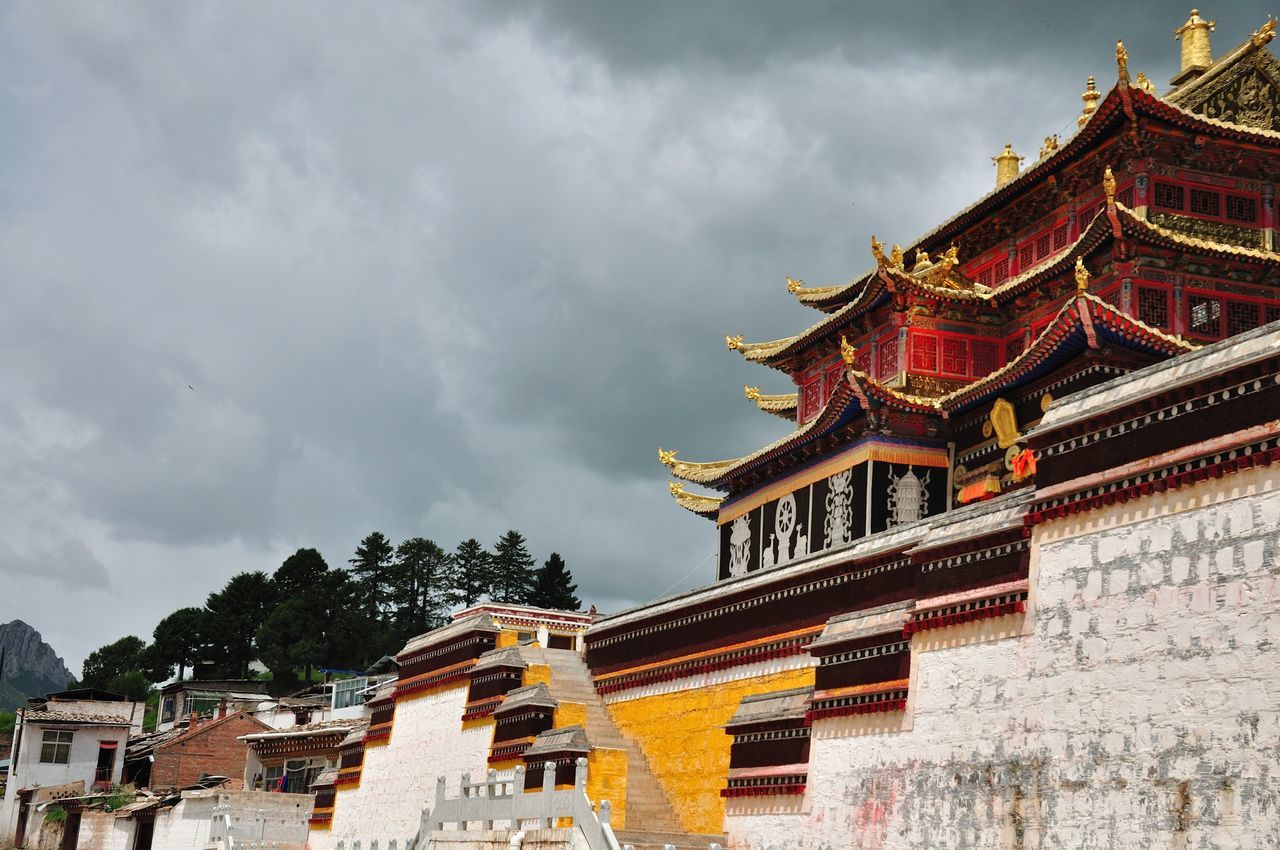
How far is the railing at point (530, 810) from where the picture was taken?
20.8 meters

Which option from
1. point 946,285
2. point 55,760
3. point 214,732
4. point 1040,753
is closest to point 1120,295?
point 946,285

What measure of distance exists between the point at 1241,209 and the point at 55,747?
4720 centimetres

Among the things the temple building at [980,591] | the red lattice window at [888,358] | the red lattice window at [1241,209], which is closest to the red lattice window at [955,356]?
the temple building at [980,591]

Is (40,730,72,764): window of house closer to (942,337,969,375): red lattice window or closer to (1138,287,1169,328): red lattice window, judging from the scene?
(942,337,969,375): red lattice window

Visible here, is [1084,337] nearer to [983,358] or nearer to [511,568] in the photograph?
[983,358]

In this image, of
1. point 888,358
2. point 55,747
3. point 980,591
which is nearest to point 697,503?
point 888,358

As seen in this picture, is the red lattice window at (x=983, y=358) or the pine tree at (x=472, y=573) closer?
the red lattice window at (x=983, y=358)

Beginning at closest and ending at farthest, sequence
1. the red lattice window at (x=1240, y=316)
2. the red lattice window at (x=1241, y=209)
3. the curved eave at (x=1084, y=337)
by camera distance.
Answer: the curved eave at (x=1084, y=337) → the red lattice window at (x=1240, y=316) → the red lattice window at (x=1241, y=209)

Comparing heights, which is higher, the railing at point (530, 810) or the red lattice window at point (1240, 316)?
the red lattice window at point (1240, 316)

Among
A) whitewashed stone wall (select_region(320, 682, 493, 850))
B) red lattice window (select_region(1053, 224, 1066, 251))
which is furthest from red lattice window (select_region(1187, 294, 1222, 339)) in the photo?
whitewashed stone wall (select_region(320, 682, 493, 850))

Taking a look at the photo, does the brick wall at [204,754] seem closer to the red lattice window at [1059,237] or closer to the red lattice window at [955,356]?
the red lattice window at [955,356]

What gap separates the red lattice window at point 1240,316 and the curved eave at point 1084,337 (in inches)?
72.0

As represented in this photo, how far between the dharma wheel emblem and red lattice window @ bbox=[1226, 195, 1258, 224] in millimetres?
8264

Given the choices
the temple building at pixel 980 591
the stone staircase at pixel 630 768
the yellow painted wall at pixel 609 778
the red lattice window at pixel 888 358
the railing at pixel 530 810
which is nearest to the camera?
the temple building at pixel 980 591
